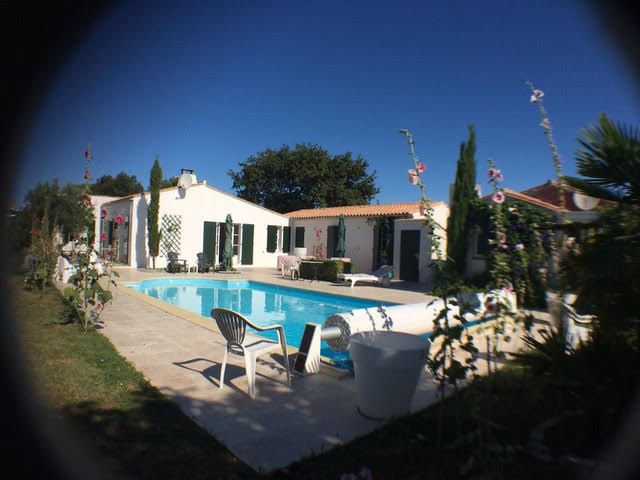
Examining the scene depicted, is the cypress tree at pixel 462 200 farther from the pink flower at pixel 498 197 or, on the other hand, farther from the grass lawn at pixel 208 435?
the pink flower at pixel 498 197

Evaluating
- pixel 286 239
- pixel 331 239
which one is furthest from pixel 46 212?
pixel 286 239

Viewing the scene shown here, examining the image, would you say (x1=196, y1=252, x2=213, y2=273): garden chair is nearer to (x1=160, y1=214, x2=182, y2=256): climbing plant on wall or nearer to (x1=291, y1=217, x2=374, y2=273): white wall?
(x1=160, y1=214, x2=182, y2=256): climbing plant on wall

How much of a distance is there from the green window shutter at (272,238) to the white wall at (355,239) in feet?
6.72

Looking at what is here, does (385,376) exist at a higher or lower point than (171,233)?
lower

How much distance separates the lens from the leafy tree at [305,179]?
3603cm

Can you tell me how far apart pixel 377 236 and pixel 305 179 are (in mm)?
18854

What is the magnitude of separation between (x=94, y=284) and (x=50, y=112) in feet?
9.74

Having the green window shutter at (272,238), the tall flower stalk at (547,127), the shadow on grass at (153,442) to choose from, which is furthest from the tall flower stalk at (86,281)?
the green window shutter at (272,238)

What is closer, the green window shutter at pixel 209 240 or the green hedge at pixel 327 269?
the green hedge at pixel 327 269

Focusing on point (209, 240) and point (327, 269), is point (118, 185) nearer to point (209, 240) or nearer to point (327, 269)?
point (209, 240)

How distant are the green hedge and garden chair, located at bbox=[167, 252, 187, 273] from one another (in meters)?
5.44

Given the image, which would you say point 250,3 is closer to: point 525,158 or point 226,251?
point 525,158

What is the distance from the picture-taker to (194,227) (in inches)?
762

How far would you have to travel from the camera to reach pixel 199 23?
237 inches
